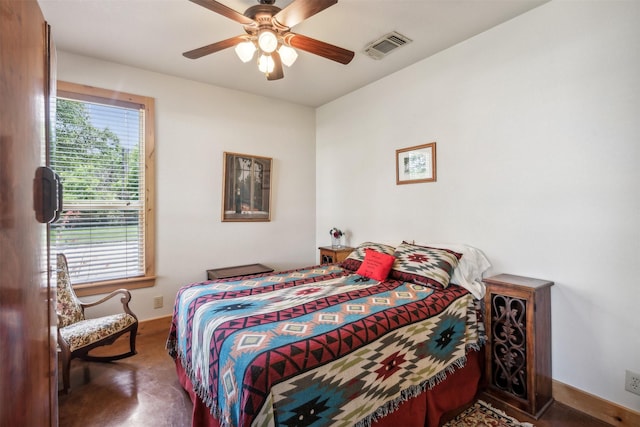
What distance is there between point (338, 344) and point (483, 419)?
1.27m

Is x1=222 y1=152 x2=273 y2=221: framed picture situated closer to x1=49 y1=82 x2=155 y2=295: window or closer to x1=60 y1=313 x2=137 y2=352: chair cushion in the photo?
x1=49 y1=82 x2=155 y2=295: window

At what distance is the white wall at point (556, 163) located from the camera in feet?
6.05

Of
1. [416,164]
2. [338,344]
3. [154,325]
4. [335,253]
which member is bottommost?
[154,325]

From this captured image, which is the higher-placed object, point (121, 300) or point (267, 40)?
point (267, 40)

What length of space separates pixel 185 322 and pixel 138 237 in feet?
5.26

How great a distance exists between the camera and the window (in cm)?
274

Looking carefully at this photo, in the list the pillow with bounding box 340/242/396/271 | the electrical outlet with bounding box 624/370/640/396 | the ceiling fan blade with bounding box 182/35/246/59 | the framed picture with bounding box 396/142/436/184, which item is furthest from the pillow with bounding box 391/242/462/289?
the ceiling fan blade with bounding box 182/35/246/59

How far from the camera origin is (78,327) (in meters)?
2.34

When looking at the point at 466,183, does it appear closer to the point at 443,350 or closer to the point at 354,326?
the point at 443,350

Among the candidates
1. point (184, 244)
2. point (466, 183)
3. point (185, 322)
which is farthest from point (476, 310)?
point (184, 244)

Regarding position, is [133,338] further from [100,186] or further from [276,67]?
[276,67]

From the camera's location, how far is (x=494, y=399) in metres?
2.09

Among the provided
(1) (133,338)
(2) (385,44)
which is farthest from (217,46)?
(1) (133,338)

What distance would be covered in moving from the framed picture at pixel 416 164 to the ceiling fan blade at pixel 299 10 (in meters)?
1.73
